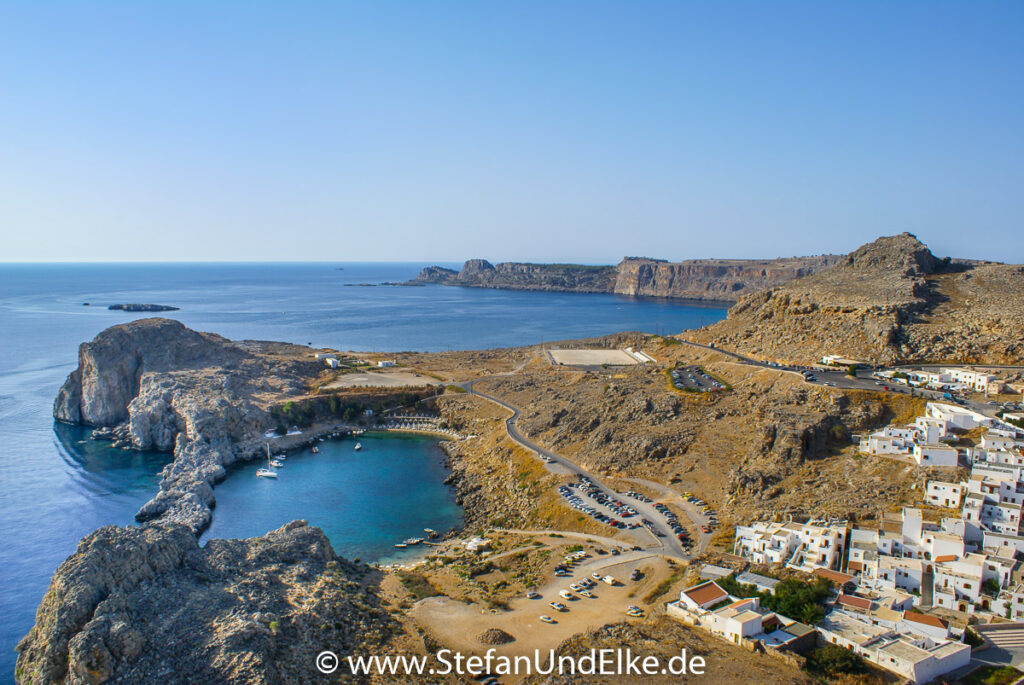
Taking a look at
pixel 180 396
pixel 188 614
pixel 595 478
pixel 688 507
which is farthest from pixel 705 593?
pixel 180 396

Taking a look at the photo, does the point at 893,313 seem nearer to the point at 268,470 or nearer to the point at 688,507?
the point at 688,507

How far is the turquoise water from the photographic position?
1682 inches

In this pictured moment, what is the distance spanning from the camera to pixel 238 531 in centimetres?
4325

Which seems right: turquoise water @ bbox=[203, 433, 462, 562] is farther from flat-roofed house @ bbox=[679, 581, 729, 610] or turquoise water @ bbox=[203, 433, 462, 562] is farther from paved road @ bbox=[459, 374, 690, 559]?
flat-roofed house @ bbox=[679, 581, 729, 610]

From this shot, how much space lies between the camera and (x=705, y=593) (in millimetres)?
27859

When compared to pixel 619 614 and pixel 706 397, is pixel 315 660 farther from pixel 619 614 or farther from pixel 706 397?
pixel 706 397

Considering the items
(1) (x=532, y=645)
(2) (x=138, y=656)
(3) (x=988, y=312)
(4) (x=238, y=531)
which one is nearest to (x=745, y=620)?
(1) (x=532, y=645)

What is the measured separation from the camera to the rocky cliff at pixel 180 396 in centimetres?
5144

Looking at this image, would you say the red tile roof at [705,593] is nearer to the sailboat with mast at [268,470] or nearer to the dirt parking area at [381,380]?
the sailboat with mast at [268,470]

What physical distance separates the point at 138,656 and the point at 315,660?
6354 millimetres

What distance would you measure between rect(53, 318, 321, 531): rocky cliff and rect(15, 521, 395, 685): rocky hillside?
15076 mm

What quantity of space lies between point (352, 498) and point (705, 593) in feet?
97.5

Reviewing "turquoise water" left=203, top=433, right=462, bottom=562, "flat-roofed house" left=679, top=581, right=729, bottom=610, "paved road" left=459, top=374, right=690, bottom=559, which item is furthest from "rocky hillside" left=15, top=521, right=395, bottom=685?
"paved road" left=459, top=374, right=690, bottom=559

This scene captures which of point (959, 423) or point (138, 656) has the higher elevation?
point (959, 423)
